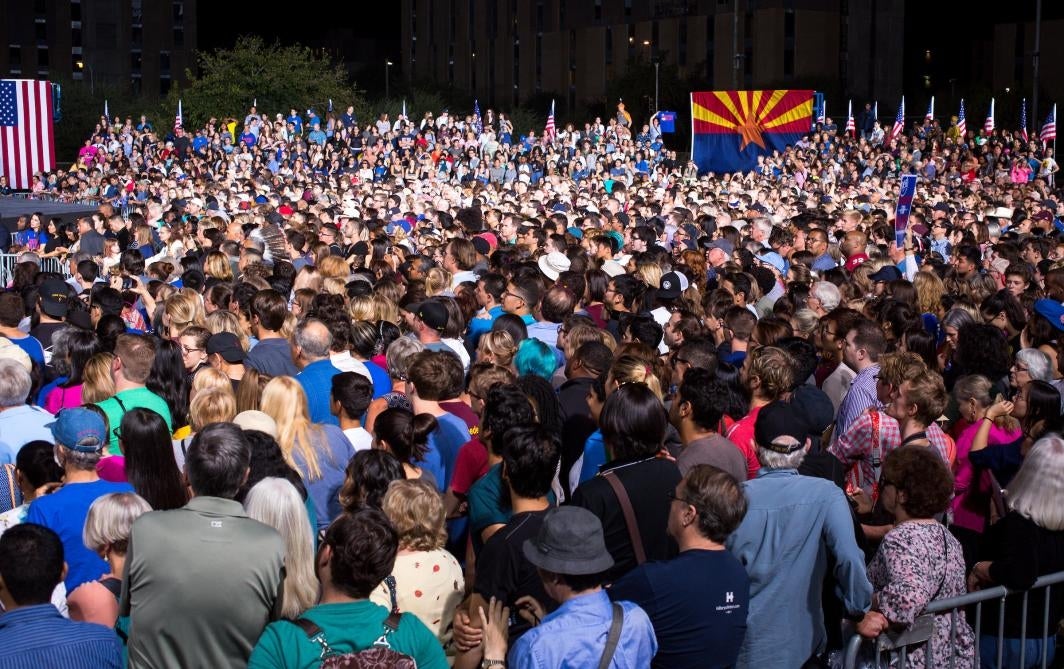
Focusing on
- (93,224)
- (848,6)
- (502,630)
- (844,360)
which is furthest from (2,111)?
(848,6)

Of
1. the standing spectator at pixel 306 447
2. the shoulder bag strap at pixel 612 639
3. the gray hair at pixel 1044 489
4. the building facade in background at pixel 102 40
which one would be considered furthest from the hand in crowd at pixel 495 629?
the building facade in background at pixel 102 40

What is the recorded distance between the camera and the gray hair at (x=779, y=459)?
16.1 feet

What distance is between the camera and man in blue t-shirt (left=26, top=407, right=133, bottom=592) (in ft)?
16.2

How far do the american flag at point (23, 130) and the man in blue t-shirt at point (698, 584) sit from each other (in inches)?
1523

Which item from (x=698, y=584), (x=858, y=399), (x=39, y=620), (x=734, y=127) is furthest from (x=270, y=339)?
(x=734, y=127)

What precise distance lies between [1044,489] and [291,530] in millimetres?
2874

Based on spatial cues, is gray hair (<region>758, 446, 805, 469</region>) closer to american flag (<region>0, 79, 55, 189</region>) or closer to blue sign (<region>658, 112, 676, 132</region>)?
american flag (<region>0, 79, 55, 189</region>)

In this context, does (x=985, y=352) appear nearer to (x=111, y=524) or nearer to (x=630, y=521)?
(x=630, y=521)

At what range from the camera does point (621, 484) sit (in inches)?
194

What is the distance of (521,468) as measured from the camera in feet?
15.8

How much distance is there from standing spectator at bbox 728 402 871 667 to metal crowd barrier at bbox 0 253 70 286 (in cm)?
1383

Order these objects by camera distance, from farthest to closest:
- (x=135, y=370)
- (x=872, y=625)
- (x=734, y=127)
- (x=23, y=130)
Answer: (x=23, y=130)
(x=734, y=127)
(x=135, y=370)
(x=872, y=625)

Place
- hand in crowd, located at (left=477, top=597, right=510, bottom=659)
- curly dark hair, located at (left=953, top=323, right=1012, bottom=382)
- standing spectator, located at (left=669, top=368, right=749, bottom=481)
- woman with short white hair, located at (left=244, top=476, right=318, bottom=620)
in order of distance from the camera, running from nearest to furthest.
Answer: hand in crowd, located at (left=477, top=597, right=510, bottom=659) → woman with short white hair, located at (left=244, top=476, right=318, bottom=620) → standing spectator, located at (left=669, top=368, right=749, bottom=481) → curly dark hair, located at (left=953, top=323, right=1012, bottom=382)

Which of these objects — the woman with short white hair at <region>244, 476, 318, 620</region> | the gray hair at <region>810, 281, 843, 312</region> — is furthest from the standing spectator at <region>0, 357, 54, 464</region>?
the gray hair at <region>810, 281, 843, 312</region>
